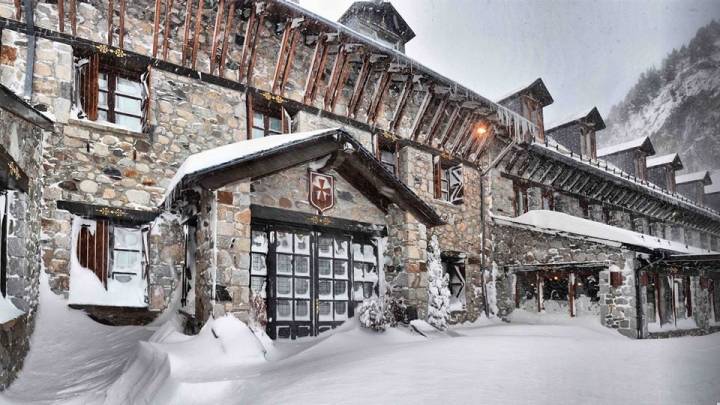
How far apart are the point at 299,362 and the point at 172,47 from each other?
637cm

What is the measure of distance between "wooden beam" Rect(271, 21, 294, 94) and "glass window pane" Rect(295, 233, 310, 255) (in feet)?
11.7

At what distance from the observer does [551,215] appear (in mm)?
14344

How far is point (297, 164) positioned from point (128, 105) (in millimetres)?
3451

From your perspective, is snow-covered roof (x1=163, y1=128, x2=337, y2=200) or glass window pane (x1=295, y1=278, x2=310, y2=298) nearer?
snow-covered roof (x1=163, y1=128, x2=337, y2=200)

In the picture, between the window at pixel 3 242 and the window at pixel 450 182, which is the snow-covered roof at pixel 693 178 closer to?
the window at pixel 450 182

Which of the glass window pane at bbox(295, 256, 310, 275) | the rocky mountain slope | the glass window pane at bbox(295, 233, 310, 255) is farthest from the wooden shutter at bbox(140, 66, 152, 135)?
the rocky mountain slope

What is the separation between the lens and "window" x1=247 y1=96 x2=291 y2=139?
398 inches

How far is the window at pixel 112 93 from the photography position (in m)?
8.37

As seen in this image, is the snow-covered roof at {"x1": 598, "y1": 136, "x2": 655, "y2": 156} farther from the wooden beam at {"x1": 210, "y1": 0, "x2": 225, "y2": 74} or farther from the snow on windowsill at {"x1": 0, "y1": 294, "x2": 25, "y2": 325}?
the snow on windowsill at {"x1": 0, "y1": 294, "x2": 25, "y2": 325}

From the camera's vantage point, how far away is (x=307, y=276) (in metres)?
8.38

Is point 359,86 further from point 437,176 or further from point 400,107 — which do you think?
point 437,176

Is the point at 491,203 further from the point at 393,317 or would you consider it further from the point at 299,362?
the point at 299,362

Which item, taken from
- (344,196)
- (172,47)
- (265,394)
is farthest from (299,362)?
(172,47)

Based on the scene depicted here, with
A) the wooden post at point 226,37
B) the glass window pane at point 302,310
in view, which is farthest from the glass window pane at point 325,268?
the wooden post at point 226,37
